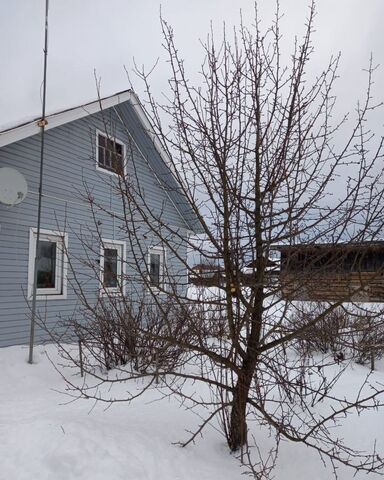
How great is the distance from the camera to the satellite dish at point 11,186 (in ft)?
23.3

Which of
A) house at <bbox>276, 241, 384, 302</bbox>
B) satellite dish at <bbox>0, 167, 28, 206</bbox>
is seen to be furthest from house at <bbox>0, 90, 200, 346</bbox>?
house at <bbox>276, 241, 384, 302</bbox>

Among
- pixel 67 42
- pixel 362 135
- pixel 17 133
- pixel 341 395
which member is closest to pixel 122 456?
pixel 362 135

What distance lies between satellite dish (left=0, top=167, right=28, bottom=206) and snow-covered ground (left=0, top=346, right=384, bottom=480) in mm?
3807

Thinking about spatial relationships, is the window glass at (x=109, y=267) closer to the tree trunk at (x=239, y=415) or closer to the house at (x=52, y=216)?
the tree trunk at (x=239, y=415)

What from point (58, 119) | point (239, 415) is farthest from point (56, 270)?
point (239, 415)

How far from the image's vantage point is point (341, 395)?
17.6 ft

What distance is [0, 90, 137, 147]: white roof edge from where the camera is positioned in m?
7.14

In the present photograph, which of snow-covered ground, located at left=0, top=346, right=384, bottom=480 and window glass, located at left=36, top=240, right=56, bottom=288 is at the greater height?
window glass, located at left=36, top=240, right=56, bottom=288

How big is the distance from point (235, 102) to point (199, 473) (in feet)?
8.81

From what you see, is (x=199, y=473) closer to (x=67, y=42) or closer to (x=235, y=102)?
(x=235, y=102)

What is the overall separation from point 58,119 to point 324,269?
22.0ft

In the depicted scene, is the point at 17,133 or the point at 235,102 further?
the point at 17,133

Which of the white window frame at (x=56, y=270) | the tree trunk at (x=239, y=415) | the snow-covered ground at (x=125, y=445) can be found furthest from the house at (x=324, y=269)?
the white window frame at (x=56, y=270)

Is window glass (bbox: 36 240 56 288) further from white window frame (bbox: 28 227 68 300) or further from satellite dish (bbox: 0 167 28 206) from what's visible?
satellite dish (bbox: 0 167 28 206)
